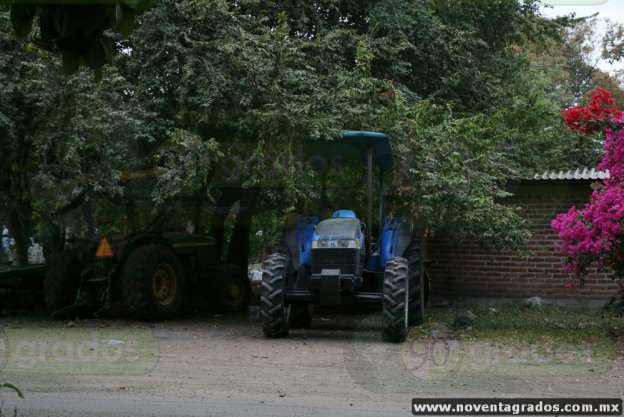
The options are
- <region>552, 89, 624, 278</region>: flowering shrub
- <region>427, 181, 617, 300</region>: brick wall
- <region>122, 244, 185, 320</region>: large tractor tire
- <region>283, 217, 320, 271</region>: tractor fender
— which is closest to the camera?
<region>552, 89, 624, 278</region>: flowering shrub

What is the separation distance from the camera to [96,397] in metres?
7.50

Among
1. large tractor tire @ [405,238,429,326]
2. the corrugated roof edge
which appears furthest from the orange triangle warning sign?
the corrugated roof edge

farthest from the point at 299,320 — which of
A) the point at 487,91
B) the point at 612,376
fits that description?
the point at 487,91

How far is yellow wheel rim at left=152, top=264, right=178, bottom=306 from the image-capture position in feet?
48.6

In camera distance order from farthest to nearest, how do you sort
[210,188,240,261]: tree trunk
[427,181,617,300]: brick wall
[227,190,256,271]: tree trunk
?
[227,190,256,271]: tree trunk → [427,181,617,300]: brick wall → [210,188,240,261]: tree trunk

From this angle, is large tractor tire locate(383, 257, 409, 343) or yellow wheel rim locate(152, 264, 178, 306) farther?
yellow wheel rim locate(152, 264, 178, 306)

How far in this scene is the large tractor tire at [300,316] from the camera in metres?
13.3

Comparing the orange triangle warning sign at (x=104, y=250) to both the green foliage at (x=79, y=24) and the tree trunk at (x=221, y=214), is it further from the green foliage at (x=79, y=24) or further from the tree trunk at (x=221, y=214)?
the green foliage at (x=79, y=24)

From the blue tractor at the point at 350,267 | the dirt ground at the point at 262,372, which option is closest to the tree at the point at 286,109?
the blue tractor at the point at 350,267

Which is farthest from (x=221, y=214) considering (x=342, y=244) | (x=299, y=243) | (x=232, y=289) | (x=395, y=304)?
(x=395, y=304)

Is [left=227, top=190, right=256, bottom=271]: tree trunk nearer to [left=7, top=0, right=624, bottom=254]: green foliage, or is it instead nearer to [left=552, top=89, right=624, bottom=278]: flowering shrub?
[left=7, top=0, right=624, bottom=254]: green foliage

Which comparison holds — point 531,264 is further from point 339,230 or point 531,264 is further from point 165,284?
point 165,284

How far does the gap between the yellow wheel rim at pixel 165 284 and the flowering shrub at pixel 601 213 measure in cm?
634

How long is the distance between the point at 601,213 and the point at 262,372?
5.01 meters
